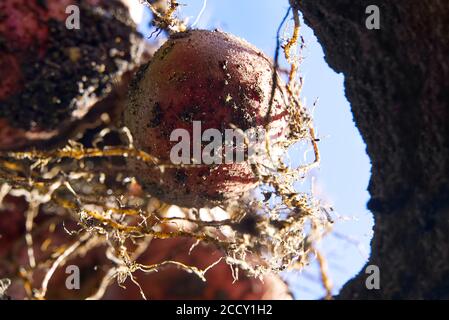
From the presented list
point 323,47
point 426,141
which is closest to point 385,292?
point 426,141

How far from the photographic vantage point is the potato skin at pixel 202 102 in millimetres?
785

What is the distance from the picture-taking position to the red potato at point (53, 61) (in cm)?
78

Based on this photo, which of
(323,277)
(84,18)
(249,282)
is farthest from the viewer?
(249,282)

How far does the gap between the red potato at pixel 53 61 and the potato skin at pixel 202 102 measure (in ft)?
0.22

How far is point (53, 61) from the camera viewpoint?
0.80m

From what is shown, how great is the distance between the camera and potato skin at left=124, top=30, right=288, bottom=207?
785mm

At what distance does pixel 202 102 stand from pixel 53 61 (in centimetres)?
25

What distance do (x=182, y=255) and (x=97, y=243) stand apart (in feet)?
0.72

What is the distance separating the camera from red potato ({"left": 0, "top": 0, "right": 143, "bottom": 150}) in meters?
0.78

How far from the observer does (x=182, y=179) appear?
0.83m

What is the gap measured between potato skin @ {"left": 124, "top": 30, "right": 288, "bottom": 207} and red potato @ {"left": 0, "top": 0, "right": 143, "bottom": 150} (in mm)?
67

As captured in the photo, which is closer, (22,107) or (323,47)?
(323,47)
